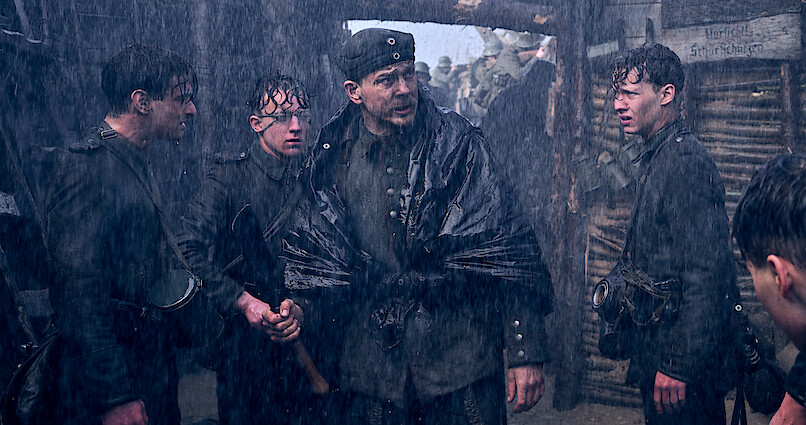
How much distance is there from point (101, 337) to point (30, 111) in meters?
3.70

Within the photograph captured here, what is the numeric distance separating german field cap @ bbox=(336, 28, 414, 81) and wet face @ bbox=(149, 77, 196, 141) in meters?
0.89

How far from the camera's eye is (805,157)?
67.4 inches

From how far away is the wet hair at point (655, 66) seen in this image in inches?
131

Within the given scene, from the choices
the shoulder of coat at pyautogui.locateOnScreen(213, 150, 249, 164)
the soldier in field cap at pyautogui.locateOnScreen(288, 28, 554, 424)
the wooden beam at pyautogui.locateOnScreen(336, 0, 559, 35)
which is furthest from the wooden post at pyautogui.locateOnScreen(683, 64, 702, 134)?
the shoulder of coat at pyautogui.locateOnScreen(213, 150, 249, 164)

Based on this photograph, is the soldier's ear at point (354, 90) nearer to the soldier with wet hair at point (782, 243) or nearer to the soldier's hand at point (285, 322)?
the soldier's hand at point (285, 322)

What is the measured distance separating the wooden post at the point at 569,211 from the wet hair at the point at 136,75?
14.0 ft

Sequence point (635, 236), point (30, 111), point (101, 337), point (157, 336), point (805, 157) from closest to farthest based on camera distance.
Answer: point (805, 157)
point (101, 337)
point (157, 336)
point (635, 236)
point (30, 111)

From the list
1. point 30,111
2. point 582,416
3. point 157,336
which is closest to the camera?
point 157,336

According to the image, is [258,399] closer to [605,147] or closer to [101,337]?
[101,337]

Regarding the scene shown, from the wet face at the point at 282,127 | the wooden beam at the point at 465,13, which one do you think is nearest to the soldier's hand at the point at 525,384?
the wet face at the point at 282,127

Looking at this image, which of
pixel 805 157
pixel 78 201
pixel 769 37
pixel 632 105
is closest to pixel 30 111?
pixel 78 201

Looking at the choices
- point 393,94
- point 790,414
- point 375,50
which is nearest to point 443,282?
point 393,94

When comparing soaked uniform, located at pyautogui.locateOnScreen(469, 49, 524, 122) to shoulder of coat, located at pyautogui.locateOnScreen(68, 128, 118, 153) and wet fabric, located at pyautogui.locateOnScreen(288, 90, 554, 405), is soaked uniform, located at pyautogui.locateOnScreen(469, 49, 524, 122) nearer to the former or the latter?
wet fabric, located at pyautogui.locateOnScreen(288, 90, 554, 405)

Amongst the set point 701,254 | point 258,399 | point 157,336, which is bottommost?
point 258,399
